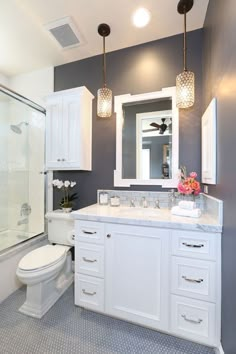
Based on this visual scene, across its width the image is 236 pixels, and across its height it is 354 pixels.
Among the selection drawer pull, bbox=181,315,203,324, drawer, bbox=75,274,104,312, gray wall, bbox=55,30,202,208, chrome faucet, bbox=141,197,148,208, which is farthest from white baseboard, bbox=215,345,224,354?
gray wall, bbox=55,30,202,208

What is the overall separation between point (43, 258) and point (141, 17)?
2.36 metres

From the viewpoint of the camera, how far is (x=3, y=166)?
2238 mm

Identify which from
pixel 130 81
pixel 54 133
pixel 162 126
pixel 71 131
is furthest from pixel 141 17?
pixel 54 133

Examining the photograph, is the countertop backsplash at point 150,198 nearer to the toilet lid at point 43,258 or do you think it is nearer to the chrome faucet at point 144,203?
the chrome faucet at point 144,203

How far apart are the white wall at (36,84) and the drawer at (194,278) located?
2.48m

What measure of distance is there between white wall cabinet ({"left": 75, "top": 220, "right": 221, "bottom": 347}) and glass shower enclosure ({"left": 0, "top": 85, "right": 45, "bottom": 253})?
42.8 inches

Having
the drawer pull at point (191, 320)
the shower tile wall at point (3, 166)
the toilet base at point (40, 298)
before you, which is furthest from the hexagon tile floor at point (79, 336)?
the shower tile wall at point (3, 166)

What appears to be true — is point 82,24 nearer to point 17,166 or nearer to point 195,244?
point 17,166

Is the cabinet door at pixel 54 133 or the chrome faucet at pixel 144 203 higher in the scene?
the cabinet door at pixel 54 133

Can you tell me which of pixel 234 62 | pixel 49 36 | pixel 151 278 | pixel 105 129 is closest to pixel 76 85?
pixel 49 36

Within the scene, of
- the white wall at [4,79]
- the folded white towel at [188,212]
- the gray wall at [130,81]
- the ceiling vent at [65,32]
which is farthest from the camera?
the white wall at [4,79]

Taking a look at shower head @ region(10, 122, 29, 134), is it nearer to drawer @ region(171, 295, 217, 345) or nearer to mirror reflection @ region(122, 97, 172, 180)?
mirror reflection @ region(122, 97, 172, 180)

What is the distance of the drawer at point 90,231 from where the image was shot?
1515 millimetres

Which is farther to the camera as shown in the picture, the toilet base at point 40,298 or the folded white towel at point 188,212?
the toilet base at point 40,298
